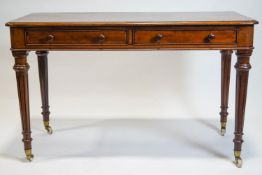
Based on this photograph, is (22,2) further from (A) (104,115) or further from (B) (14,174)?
(B) (14,174)

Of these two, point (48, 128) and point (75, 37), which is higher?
point (75, 37)

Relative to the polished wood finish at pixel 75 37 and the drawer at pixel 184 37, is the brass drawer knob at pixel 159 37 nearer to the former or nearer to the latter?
the drawer at pixel 184 37

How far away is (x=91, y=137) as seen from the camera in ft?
14.0

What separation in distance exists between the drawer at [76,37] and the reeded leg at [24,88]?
118 millimetres

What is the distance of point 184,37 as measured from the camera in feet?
11.5

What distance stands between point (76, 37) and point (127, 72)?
1800mm

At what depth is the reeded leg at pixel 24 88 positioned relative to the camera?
141 inches

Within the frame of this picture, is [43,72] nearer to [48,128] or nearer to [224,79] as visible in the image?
[48,128]

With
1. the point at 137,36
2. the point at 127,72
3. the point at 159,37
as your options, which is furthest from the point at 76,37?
the point at 127,72

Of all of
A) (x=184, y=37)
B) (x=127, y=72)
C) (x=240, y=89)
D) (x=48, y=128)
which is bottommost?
(x=48, y=128)

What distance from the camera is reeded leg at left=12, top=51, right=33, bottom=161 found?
3.58m

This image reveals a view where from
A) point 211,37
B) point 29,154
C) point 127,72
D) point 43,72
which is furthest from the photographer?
point 127,72

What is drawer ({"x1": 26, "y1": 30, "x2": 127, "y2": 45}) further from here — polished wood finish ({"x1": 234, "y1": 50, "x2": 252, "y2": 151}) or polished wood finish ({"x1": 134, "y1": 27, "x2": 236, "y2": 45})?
polished wood finish ({"x1": 234, "y1": 50, "x2": 252, "y2": 151})

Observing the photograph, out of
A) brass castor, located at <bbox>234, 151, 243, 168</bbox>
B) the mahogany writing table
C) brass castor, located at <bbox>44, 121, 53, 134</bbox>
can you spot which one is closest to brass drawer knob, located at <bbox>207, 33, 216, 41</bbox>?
the mahogany writing table
